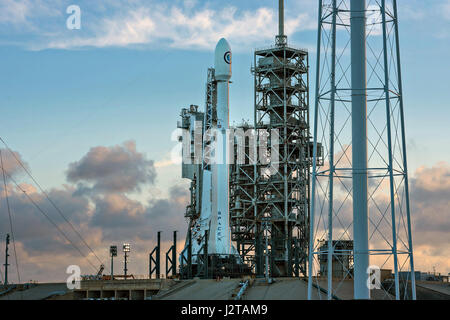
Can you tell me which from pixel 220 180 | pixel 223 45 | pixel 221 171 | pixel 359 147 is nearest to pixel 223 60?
pixel 223 45

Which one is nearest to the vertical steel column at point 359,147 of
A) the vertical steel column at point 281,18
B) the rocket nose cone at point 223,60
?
the rocket nose cone at point 223,60

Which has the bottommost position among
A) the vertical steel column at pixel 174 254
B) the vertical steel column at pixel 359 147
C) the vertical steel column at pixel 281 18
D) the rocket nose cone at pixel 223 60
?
the vertical steel column at pixel 174 254

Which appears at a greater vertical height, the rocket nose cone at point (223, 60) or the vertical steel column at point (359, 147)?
the rocket nose cone at point (223, 60)

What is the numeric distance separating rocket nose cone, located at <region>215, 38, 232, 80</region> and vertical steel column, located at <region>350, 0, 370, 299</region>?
41684mm

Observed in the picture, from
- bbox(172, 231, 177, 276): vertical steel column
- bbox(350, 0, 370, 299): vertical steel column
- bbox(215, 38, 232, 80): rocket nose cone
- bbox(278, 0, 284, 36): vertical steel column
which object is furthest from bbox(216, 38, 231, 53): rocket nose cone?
bbox(350, 0, 370, 299): vertical steel column

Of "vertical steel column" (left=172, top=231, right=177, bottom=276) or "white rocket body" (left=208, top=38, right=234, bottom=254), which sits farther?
"white rocket body" (left=208, top=38, right=234, bottom=254)

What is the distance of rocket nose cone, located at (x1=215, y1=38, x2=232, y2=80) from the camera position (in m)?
87.7

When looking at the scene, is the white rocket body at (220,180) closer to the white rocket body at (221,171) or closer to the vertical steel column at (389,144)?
the white rocket body at (221,171)

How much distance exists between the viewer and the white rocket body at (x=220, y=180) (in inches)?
3398

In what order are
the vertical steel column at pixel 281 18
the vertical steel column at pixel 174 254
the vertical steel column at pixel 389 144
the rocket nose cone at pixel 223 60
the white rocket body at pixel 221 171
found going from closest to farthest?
1. the vertical steel column at pixel 389 144
2. the vertical steel column at pixel 174 254
3. the white rocket body at pixel 221 171
4. the rocket nose cone at pixel 223 60
5. the vertical steel column at pixel 281 18

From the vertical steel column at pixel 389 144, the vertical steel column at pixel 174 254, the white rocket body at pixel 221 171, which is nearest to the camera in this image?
the vertical steel column at pixel 389 144

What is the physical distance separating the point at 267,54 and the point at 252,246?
2657 cm

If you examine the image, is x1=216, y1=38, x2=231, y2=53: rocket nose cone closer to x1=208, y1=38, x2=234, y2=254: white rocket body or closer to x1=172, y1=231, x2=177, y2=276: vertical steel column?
x1=208, y1=38, x2=234, y2=254: white rocket body

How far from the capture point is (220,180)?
8712cm
